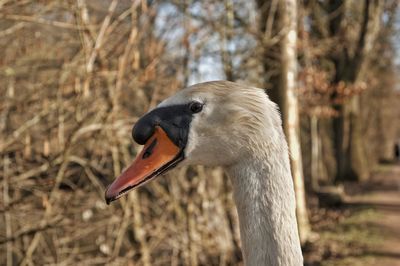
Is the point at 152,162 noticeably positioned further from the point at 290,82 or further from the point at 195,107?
the point at 290,82

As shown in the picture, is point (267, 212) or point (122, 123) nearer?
point (267, 212)

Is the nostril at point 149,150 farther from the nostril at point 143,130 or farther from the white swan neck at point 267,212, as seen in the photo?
the white swan neck at point 267,212

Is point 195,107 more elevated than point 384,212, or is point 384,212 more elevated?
point 195,107

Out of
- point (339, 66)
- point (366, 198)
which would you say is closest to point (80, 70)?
point (366, 198)

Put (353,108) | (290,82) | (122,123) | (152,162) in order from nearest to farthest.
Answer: (152,162) → (122,123) → (290,82) → (353,108)

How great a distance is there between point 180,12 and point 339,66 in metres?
11.7

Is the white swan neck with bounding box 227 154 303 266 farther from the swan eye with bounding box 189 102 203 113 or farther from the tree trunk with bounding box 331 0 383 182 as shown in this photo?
the tree trunk with bounding box 331 0 383 182

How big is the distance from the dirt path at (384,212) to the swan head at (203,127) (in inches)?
278

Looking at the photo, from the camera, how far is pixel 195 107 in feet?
7.12

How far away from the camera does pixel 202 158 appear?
2.26 metres

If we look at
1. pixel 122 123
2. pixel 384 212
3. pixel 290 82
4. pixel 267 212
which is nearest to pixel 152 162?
pixel 267 212

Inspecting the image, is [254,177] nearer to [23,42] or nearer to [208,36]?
[23,42]

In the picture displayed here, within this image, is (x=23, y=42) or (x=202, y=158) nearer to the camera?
(x=202, y=158)

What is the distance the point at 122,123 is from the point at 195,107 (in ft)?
9.06
